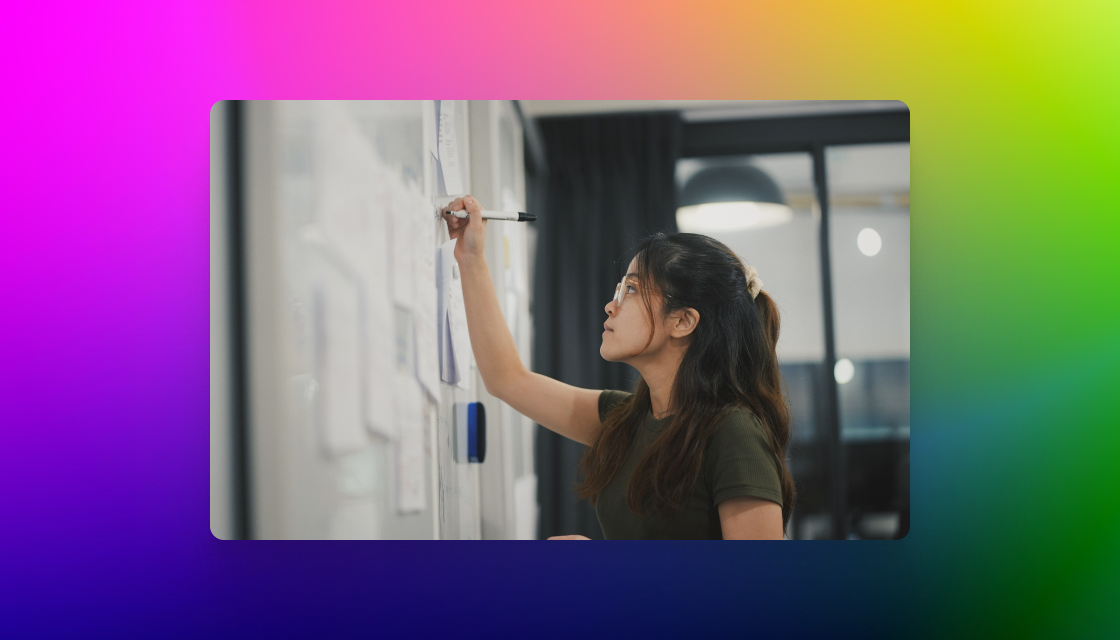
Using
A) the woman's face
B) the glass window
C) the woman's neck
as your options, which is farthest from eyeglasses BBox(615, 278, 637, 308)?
the glass window

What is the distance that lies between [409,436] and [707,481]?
0.49m

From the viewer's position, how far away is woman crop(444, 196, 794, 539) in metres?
1.32

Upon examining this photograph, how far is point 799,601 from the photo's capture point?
141 cm

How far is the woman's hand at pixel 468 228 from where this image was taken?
4.44ft

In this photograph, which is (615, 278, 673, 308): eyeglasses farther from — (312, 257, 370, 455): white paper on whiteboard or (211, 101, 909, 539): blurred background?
(312, 257, 370, 455): white paper on whiteboard

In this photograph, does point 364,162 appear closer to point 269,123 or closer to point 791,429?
point 269,123

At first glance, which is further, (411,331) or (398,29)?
(398,29)

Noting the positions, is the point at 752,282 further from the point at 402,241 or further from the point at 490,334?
the point at 402,241

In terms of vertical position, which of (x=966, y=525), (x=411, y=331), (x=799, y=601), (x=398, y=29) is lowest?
(x=799, y=601)

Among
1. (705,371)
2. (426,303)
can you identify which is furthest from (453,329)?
(705,371)

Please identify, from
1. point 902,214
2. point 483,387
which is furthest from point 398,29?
point 902,214

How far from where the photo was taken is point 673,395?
1.34m

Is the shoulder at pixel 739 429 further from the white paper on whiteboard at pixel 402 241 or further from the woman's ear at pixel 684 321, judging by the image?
the white paper on whiteboard at pixel 402 241

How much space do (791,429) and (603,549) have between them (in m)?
0.38
